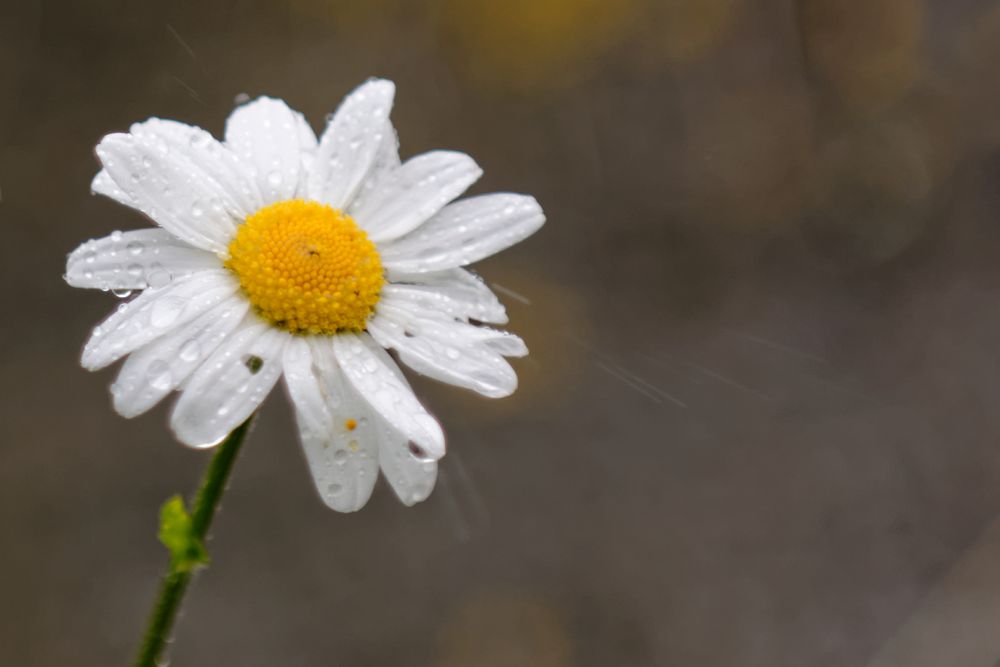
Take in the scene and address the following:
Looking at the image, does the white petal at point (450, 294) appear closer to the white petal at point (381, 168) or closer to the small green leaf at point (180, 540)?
the white petal at point (381, 168)

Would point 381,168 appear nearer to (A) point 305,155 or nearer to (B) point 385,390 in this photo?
(A) point 305,155

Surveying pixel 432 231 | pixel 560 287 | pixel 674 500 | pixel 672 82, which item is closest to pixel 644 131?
pixel 672 82

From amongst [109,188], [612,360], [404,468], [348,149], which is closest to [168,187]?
[109,188]

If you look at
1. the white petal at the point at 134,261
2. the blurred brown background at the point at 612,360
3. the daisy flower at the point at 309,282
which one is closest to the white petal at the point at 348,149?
the daisy flower at the point at 309,282

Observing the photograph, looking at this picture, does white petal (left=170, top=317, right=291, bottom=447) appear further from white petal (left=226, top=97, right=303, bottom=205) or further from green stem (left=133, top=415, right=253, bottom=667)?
white petal (left=226, top=97, right=303, bottom=205)

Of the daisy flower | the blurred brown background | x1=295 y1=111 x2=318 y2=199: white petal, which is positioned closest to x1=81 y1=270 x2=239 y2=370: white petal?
the daisy flower
